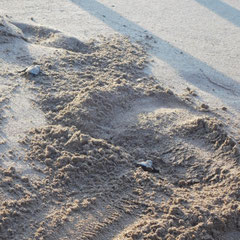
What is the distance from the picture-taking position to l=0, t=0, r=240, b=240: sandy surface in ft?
7.18

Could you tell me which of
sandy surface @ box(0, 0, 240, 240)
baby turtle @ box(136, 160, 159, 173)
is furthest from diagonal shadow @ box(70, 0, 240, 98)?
baby turtle @ box(136, 160, 159, 173)

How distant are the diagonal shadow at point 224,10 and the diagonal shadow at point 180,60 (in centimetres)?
127

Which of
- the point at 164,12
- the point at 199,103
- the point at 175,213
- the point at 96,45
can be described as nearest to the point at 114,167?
the point at 175,213

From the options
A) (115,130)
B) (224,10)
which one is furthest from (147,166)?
(224,10)

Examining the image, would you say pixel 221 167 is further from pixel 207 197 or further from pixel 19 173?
pixel 19 173

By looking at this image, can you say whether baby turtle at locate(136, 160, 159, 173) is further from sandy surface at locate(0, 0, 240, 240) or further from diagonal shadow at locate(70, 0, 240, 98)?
diagonal shadow at locate(70, 0, 240, 98)

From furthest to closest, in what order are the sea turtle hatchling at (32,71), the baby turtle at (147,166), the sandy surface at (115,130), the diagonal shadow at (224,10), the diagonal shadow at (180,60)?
the diagonal shadow at (224,10)
the diagonal shadow at (180,60)
the sea turtle hatchling at (32,71)
the baby turtle at (147,166)
the sandy surface at (115,130)

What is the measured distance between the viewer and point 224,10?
5375mm

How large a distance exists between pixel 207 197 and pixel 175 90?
52.7 inches

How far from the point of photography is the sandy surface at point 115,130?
2.19 meters

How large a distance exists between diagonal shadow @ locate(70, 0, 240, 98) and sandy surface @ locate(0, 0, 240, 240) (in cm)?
1

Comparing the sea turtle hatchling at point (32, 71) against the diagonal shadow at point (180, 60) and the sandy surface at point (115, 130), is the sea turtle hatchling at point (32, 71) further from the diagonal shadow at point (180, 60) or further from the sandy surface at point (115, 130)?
the diagonal shadow at point (180, 60)

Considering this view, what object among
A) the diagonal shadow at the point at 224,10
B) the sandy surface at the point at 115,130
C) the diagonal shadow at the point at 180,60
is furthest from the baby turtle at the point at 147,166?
the diagonal shadow at the point at 224,10

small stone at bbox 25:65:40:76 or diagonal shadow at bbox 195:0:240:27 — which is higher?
diagonal shadow at bbox 195:0:240:27
